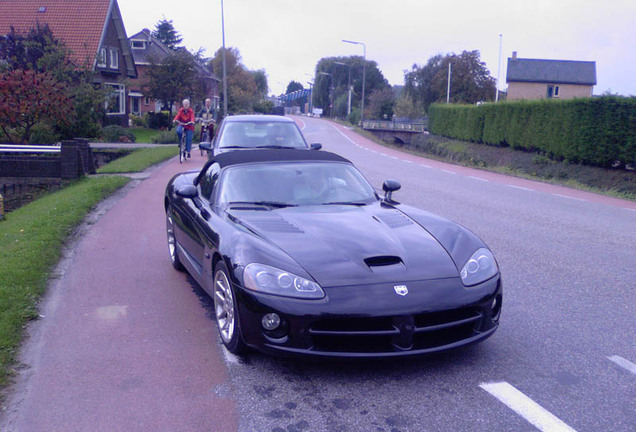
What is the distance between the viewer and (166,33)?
93.6 meters

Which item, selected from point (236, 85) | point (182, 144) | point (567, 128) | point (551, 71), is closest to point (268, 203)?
point (182, 144)

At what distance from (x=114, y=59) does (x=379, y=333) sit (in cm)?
4491

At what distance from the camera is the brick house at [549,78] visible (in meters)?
84.9

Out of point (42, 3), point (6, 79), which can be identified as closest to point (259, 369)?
point (6, 79)

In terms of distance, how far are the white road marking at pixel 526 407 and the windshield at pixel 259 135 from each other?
29.9ft

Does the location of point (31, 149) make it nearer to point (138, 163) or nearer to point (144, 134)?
point (138, 163)

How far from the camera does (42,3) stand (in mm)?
42500

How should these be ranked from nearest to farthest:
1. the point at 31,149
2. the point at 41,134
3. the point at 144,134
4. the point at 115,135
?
1. the point at 31,149
2. the point at 41,134
3. the point at 115,135
4. the point at 144,134

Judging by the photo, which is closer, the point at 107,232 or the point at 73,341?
the point at 73,341

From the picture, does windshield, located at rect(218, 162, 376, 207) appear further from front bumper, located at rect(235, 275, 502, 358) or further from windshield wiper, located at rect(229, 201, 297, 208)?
front bumper, located at rect(235, 275, 502, 358)

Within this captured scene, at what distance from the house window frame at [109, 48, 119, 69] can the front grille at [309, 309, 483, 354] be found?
43.6 m

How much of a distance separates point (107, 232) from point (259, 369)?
17.9ft

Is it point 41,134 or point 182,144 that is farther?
point 41,134

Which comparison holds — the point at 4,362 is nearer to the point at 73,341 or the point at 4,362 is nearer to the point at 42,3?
the point at 73,341
